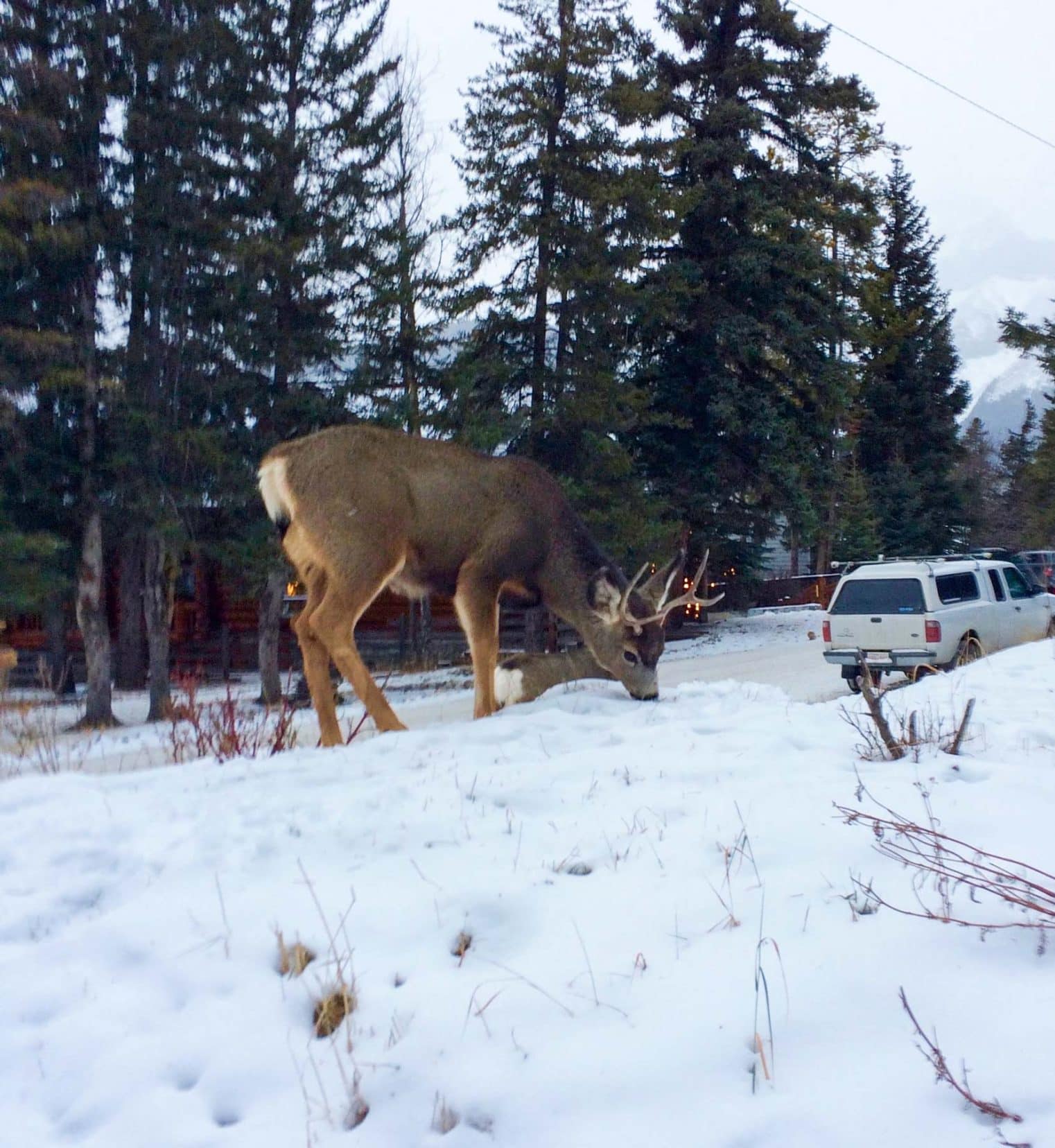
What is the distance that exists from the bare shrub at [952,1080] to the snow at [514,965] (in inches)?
1.3

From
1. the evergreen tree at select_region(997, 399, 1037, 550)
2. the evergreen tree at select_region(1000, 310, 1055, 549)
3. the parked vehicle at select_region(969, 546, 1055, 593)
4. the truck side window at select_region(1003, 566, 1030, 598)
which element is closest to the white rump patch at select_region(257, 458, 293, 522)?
the parked vehicle at select_region(969, 546, 1055, 593)

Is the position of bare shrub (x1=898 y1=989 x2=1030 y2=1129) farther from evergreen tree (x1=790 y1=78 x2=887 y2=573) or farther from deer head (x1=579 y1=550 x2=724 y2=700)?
evergreen tree (x1=790 y1=78 x2=887 y2=573)

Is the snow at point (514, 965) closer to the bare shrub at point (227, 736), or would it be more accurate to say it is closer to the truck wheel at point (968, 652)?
the bare shrub at point (227, 736)

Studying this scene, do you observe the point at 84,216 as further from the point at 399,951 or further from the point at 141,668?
the point at 399,951

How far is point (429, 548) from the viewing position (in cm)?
795

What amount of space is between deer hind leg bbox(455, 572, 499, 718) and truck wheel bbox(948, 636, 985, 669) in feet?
25.5

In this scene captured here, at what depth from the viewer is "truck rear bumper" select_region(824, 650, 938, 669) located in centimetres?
1358

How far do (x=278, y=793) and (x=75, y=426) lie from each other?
13.1 metres

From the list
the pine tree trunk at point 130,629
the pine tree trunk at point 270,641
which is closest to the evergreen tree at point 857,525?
the pine tree trunk at point 270,641

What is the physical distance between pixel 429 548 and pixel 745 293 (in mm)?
19579

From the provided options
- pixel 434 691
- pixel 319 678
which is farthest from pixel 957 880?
pixel 434 691

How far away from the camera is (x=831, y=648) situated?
46.8 ft

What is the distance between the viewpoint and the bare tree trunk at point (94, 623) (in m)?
16.6

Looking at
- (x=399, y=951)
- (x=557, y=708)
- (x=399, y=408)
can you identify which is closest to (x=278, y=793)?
(x=399, y=951)
